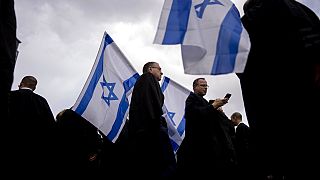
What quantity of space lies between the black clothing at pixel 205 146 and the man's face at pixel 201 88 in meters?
0.38

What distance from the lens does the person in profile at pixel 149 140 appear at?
4527 mm

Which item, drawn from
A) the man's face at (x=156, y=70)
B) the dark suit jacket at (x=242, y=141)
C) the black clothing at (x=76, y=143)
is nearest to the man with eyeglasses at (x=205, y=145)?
the man's face at (x=156, y=70)

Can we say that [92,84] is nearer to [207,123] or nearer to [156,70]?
[156,70]

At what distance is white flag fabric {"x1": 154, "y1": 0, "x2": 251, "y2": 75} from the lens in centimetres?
300

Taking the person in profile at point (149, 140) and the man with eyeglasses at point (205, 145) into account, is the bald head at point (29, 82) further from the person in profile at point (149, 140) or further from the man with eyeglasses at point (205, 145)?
the man with eyeglasses at point (205, 145)

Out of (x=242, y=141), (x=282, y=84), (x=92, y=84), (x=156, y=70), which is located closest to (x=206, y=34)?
(x=282, y=84)

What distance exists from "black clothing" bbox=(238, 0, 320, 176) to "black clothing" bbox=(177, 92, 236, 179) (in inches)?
102

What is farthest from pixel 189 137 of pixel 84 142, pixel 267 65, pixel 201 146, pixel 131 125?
pixel 267 65

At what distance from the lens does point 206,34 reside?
3258 millimetres

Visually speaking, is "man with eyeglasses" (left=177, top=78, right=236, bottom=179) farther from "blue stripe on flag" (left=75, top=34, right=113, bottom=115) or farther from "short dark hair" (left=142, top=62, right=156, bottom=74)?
"blue stripe on flag" (left=75, top=34, right=113, bottom=115)

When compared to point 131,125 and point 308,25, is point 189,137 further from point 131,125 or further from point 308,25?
point 308,25

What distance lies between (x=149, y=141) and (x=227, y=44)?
72.5 inches

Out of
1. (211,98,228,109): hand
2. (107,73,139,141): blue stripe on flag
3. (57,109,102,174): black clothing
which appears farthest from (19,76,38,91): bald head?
(211,98,228,109): hand

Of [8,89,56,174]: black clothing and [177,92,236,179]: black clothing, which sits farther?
[177,92,236,179]: black clothing
